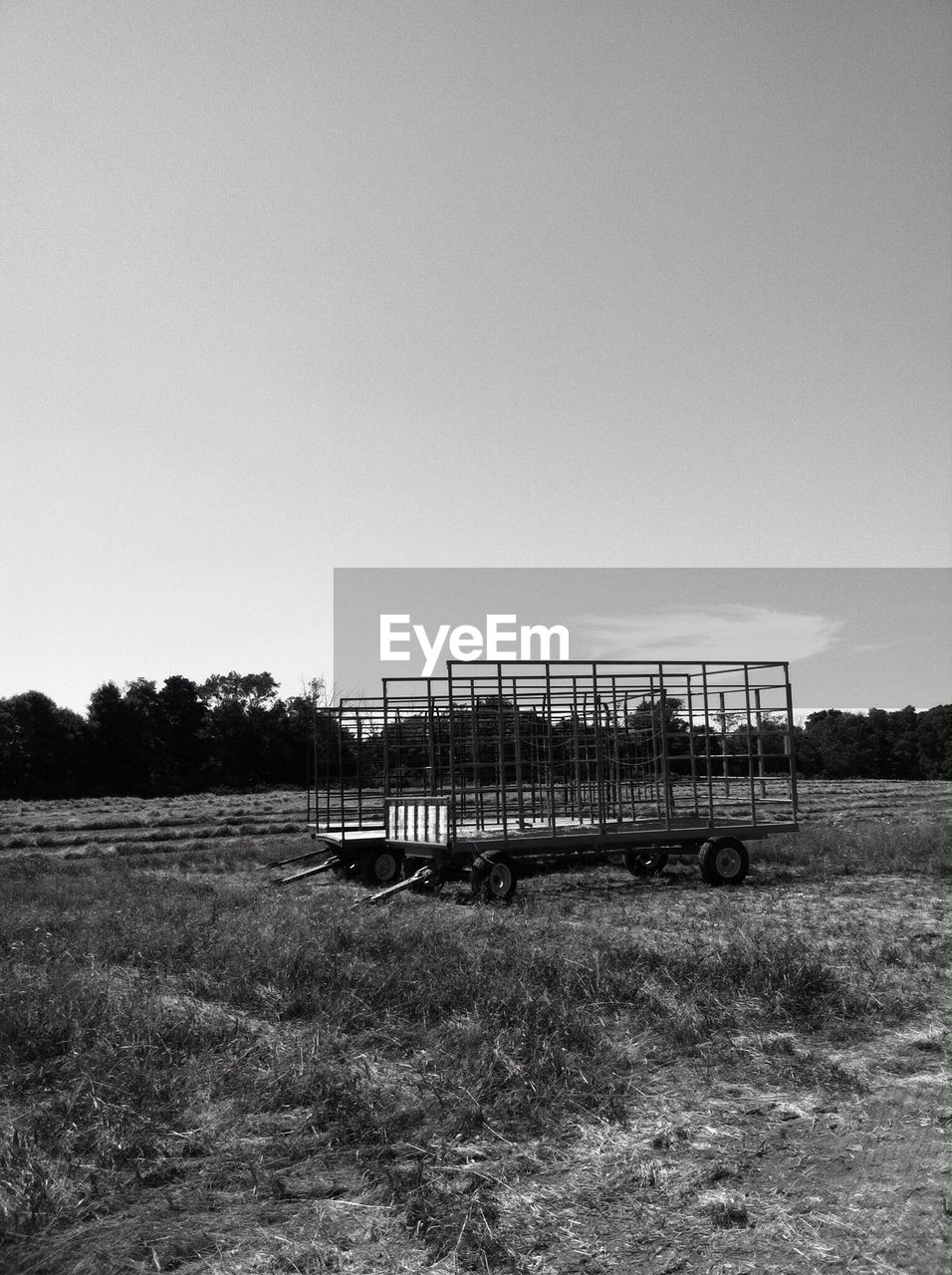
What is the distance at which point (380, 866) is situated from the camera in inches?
659

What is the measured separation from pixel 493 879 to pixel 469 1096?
835cm

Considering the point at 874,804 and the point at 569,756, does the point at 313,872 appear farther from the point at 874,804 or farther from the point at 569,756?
the point at 874,804

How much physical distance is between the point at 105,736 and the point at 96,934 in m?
62.4

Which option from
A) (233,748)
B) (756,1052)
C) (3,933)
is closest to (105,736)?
(233,748)

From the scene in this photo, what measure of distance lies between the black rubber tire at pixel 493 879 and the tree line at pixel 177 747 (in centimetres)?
4996

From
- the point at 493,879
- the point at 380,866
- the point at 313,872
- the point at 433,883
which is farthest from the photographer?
the point at 380,866

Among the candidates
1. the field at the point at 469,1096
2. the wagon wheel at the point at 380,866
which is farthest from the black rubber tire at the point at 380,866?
the field at the point at 469,1096

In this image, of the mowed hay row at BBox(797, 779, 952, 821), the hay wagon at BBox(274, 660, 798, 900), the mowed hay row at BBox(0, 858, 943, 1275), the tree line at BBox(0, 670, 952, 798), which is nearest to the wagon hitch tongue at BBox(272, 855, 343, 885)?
the hay wagon at BBox(274, 660, 798, 900)

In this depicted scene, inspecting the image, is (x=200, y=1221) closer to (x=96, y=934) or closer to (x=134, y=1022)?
(x=134, y=1022)

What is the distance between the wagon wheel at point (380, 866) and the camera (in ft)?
54.7

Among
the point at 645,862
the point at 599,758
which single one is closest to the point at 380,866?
the point at 599,758

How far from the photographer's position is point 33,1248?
406 cm

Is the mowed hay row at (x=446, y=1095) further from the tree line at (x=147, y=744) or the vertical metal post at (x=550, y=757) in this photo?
the tree line at (x=147, y=744)

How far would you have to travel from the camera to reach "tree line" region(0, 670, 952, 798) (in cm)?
6550
